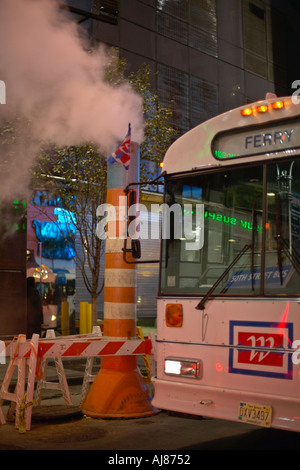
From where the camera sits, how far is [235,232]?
18.7 feet

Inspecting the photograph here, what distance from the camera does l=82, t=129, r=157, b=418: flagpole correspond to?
7.57 meters

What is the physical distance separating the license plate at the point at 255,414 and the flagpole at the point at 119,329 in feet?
8.18

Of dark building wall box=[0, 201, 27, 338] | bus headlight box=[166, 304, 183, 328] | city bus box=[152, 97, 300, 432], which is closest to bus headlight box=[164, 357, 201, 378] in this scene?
city bus box=[152, 97, 300, 432]

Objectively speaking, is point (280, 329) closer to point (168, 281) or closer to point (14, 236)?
point (168, 281)

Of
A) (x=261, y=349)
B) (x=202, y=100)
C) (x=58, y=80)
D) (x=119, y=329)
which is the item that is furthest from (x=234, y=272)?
(x=202, y=100)

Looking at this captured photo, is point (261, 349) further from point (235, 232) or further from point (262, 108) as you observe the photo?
point (262, 108)

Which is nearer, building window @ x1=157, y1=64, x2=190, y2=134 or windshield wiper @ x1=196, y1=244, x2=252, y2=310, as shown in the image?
windshield wiper @ x1=196, y1=244, x2=252, y2=310

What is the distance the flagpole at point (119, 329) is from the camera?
24.8 ft

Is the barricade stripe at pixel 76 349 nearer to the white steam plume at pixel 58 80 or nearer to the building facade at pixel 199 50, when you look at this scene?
the white steam plume at pixel 58 80

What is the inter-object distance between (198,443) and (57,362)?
233 cm

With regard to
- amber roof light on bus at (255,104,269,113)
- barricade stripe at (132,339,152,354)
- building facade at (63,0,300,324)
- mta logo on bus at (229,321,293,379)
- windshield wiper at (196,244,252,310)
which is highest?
building facade at (63,0,300,324)

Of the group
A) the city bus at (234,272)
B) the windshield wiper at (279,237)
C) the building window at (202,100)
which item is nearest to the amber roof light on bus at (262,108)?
the city bus at (234,272)

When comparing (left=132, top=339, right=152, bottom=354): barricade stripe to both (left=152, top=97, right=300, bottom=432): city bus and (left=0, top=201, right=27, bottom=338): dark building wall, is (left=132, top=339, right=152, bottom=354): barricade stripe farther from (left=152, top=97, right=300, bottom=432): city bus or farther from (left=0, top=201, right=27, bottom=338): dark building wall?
(left=0, top=201, right=27, bottom=338): dark building wall

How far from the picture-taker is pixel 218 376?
218 inches
